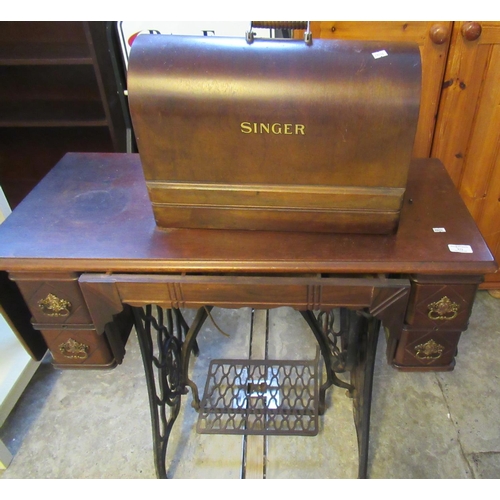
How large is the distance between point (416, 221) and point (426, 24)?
2.24 ft

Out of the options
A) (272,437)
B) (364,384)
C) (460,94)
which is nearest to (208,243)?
(364,384)

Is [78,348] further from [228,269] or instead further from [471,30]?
[471,30]

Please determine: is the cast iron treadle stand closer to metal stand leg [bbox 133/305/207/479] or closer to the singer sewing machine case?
metal stand leg [bbox 133/305/207/479]

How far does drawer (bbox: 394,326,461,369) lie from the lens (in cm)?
106

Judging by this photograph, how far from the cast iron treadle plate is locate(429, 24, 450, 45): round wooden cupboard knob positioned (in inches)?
46.4

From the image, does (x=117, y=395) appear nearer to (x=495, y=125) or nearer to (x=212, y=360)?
(x=212, y=360)

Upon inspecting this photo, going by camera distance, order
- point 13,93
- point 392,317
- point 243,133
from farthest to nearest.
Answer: point 13,93, point 392,317, point 243,133

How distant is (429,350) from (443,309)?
146 millimetres

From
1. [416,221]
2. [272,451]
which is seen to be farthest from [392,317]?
[272,451]

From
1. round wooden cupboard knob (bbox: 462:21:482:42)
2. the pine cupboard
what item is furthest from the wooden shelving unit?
round wooden cupboard knob (bbox: 462:21:482:42)

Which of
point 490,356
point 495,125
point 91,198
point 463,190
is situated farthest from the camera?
point 490,356

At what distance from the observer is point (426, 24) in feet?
4.35

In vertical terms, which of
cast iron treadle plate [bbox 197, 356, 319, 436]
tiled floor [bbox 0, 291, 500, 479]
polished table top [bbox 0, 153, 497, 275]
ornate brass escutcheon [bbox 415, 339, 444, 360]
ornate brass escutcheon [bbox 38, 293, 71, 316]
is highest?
polished table top [bbox 0, 153, 497, 275]

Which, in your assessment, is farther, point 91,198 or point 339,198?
point 91,198
